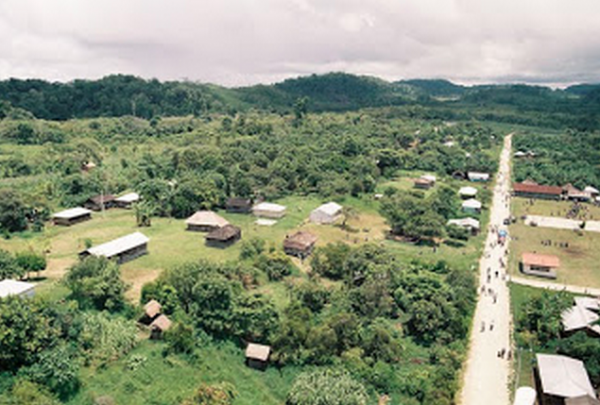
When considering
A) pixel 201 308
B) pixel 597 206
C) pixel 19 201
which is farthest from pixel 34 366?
pixel 597 206

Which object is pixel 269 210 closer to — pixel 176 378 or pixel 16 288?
pixel 16 288

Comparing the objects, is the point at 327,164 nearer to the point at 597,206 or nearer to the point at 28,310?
the point at 597,206

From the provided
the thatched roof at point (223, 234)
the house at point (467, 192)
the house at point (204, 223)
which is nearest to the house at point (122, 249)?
the thatched roof at point (223, 234)

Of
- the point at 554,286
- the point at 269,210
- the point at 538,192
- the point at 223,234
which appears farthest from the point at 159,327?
the point at 538,192

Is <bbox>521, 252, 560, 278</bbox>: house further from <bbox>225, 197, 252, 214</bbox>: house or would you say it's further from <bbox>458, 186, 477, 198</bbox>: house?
<bbox>225, 197, 252, 214</bbox>: house

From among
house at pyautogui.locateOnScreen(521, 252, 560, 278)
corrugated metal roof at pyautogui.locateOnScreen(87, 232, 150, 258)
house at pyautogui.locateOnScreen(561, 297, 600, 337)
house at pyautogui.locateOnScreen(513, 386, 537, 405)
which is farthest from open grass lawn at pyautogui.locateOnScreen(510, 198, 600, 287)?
corrugated metal roof at pyautogui.locateOnScreen(87, 232, 150, 258)

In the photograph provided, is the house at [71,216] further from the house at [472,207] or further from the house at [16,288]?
the house at [472,207]
